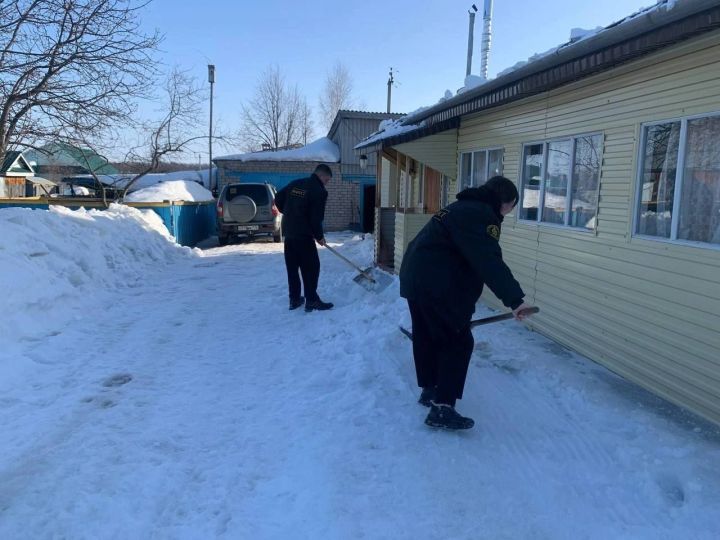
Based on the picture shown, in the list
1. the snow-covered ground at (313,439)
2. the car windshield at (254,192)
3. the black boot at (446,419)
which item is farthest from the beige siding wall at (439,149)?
the car windshield at (254,192)

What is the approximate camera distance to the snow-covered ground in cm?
276

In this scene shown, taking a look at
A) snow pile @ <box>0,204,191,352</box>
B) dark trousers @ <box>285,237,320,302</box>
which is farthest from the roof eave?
snow pile @ <box>0,204,191,352</box>

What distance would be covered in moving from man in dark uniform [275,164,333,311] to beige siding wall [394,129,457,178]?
238cm

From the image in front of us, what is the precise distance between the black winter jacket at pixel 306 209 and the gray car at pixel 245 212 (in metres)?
8.53

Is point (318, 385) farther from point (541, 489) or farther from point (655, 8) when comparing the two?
point (655, 8)

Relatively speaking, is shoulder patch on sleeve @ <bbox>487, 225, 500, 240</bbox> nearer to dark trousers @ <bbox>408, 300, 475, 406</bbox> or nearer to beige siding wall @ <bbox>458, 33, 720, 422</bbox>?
dark trousers @ <bbox>408, 300, 475, 406</bbox>

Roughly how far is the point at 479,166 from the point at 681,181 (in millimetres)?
4330

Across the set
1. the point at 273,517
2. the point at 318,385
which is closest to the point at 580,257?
the point at 318,385

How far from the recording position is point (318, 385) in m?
4.55

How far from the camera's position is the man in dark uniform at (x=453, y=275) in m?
3.48

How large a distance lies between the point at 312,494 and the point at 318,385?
161 cm

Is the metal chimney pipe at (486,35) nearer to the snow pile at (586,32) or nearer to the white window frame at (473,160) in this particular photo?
the white window frame at (473,160)

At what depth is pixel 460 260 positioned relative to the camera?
3.62 meters

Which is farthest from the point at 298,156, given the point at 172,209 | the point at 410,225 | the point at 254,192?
the point at 410,225
